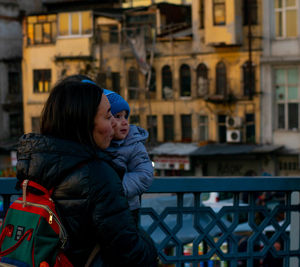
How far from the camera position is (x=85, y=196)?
2553mm

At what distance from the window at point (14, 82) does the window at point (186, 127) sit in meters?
11.0

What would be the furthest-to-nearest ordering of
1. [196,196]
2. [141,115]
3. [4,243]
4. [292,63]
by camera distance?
[141,115], [292,63], [196,196], [4,243]

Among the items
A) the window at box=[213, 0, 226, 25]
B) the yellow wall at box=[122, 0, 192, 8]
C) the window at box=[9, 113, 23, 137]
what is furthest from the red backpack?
the window at box=[9, 113, 23, 137]

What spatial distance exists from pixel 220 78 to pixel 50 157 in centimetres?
3163

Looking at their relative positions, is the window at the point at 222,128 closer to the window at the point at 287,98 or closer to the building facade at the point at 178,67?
the building facade at the point at 178,67

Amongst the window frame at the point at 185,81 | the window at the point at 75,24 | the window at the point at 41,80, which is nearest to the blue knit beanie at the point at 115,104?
the window frame at the point at 185,81

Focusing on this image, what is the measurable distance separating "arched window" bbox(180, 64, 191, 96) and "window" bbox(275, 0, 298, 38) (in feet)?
15.1

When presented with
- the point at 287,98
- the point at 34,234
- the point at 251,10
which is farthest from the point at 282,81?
the point at 34,234

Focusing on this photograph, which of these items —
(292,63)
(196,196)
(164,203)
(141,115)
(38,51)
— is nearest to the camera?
(196,196)

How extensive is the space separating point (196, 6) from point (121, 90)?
564cm

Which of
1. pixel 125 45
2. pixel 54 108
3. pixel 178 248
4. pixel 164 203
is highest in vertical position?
pixel 125 45

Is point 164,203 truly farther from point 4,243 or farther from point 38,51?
point 38,51

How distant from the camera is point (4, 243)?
8.46 ft

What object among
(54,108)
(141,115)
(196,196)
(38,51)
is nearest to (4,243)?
(54,108)
